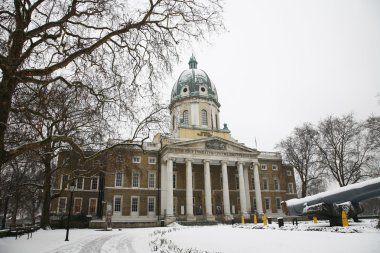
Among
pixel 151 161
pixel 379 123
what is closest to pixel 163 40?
pixel 379 123

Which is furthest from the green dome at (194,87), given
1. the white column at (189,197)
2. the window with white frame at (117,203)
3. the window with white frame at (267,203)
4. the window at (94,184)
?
the window with white frame at (267,203)

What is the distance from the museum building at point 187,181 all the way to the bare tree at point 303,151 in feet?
16.7

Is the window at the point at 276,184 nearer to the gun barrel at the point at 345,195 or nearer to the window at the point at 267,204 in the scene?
the window at the point at 267,204

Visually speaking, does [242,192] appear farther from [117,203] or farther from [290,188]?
[117,203]

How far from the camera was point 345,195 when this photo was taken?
14789 millimetres

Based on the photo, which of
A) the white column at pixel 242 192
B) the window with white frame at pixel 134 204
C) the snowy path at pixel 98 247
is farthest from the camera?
the white column at pixel 242 192

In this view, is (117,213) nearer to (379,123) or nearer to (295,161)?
(295,161)

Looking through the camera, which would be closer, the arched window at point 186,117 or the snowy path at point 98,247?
the snowy path at point 98,247

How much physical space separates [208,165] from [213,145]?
10.6ft

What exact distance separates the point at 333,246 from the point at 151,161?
34312 millimetres

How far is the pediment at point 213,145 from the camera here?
3756 cm

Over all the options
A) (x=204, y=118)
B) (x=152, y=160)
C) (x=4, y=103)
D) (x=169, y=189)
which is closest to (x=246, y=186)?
(x=169, y=189)

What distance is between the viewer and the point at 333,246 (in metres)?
6.75

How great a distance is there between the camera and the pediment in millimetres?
37562
